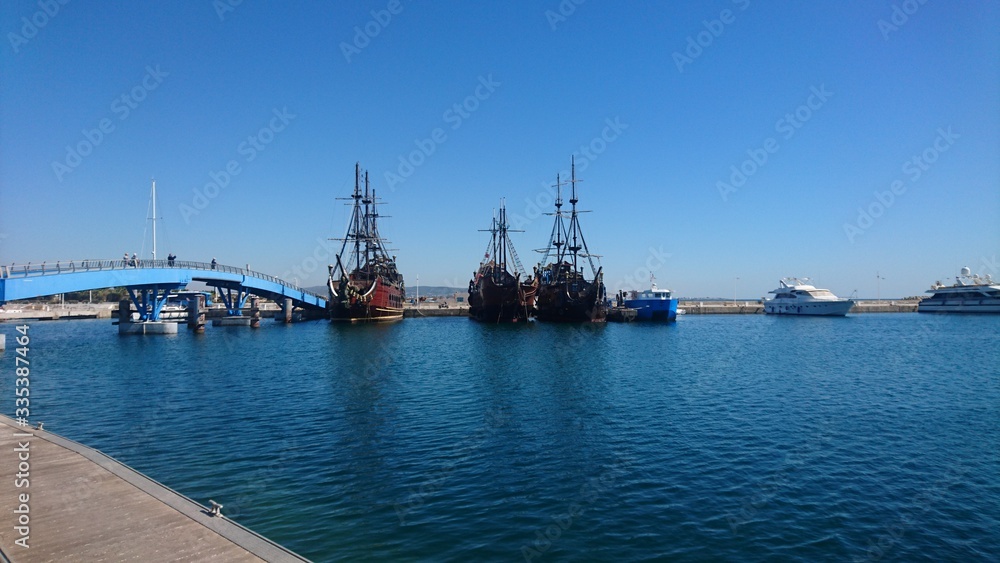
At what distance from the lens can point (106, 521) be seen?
10.5 m

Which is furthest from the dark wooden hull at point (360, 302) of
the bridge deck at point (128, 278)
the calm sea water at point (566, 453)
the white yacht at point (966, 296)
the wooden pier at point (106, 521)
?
the white yacht at point (966, 296)

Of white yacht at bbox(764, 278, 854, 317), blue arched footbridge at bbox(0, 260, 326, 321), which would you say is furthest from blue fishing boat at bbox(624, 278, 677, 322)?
→ blue arched footbridge at bbox(0, 260, 326, 321)

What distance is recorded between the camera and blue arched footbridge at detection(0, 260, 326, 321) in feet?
157

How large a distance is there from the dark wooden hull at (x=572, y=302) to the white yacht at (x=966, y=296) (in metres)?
91.4

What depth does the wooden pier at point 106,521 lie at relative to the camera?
30.3ft

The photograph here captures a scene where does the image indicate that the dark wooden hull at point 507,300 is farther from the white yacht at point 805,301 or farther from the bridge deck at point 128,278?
the white yacht at point 805,301

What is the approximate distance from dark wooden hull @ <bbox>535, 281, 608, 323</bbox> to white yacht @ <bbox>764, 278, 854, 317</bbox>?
57.9m

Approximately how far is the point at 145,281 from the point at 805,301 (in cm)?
12994

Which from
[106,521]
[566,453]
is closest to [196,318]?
[566,453]

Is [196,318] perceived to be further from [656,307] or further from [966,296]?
[966,296]

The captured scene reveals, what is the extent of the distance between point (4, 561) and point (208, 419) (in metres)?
16.2

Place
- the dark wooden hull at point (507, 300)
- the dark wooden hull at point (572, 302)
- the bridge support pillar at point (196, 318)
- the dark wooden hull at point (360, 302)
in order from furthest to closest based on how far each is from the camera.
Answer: the dark wooden hull at point (572, 302)
the dark wooden hull at point (507, 300)
the dark wooden hull at point (360, 302)
the bridge support pillar at point (196, 318)

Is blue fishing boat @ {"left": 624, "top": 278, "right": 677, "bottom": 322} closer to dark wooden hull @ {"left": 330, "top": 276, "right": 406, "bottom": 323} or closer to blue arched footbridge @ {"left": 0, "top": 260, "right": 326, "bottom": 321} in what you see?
dark wooden hull @ {"left": 330, "top": 276, "right": 406, "bottom": 323}

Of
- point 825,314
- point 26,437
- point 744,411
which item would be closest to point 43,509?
point 26,437
